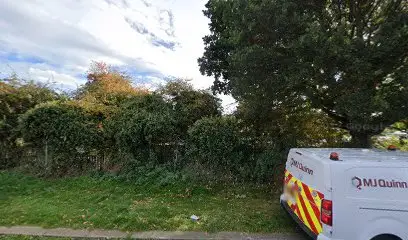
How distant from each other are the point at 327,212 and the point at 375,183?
0.81 meters

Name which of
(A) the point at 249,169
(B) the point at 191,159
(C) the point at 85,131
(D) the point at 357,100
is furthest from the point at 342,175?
(C) the point at 85,131

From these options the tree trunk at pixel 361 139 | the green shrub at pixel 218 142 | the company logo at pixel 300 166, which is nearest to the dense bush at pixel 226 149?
the green shrub at pixel 218 142

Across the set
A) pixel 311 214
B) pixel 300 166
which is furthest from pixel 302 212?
pixel 300 166

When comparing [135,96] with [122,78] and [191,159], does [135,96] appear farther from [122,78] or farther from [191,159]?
[191,159]

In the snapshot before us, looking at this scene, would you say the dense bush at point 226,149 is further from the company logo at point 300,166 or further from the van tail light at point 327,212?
the van tail light at point 327,212

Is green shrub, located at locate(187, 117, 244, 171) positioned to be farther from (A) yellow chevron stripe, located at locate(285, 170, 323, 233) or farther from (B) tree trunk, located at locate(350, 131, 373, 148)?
(A) yellow chevron stripe, located at locate(285, 170, 323, 233)

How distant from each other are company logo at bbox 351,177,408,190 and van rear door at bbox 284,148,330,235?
16.8 inches

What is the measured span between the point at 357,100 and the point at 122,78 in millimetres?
8684

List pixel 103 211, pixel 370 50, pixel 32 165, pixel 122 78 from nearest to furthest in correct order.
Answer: pixel 370 50, pixel 103 211, pixel 32 165, pixel 122 78

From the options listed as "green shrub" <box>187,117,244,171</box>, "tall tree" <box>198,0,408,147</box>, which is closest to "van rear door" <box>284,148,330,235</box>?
"tall tree" <box>198,0,408,147</box>

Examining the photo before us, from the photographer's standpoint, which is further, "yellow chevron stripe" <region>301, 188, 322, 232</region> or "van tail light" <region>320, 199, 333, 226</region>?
"yellow chevron stripe" <region>301, 188, 322, 232</region>

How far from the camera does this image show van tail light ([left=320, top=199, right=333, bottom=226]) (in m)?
4.42

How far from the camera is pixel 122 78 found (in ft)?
40.6

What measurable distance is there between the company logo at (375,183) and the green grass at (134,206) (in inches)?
82.8
